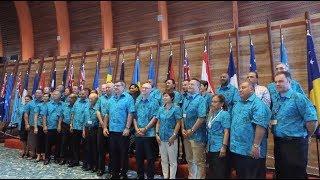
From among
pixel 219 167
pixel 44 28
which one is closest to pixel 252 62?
pixel 219 167

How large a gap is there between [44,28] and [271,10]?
276 inches

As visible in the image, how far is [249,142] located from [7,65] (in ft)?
30.8

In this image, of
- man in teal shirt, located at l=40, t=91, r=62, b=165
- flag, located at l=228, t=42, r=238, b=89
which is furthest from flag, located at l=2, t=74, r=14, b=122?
flag, located at l=228, t=42, r=238, b=89

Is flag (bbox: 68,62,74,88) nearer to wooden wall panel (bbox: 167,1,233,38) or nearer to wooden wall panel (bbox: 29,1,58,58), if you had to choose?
wooden wall panel (bbox: 29,1,58,58)

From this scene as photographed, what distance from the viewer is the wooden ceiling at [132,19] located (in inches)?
278

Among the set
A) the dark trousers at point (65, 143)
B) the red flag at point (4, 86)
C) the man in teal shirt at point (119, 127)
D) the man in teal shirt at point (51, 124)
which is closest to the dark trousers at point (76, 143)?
the dark trousers at point (65, 143)

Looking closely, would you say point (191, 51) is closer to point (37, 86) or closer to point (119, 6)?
point (119, 6)

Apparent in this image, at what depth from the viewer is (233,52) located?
6203 millimetres

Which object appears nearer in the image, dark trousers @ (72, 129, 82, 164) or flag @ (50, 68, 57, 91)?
dark trousers @ (72, 129, 82, 164)

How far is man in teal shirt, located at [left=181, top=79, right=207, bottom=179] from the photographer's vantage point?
401 cm

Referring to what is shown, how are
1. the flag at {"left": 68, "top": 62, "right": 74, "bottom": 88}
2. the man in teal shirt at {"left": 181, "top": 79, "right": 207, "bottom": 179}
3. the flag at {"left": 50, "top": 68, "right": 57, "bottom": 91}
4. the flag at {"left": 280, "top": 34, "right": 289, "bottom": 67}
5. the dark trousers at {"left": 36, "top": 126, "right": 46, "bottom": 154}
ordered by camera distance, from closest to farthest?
the man in teal shirt at {"left": 181, "top": 79, "right": 207, "bottom": 179}
the flag at {"left": 280, "top": 34, "right": 289, "bottom": 67}
the dark trousers at {"left": 36, "top": 126, "right": 46, "bottom": 154}
the flag at {"left": 68, "top": 62, "right": 74, "bottom": 88}
the flag at {"left": 50, "top": 68, "right": 57, "bottom": 91}

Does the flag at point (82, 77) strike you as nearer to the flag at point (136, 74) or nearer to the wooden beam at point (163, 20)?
the flag at point (136, 74)

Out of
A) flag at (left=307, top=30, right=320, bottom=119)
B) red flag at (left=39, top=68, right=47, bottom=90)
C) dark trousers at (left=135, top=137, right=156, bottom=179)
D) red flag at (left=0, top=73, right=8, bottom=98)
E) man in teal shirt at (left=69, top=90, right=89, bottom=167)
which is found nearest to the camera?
dark trousers at (left=135, top=137, right=156, bottom=179)

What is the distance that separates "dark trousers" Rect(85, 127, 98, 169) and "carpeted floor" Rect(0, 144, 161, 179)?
0.60ft
